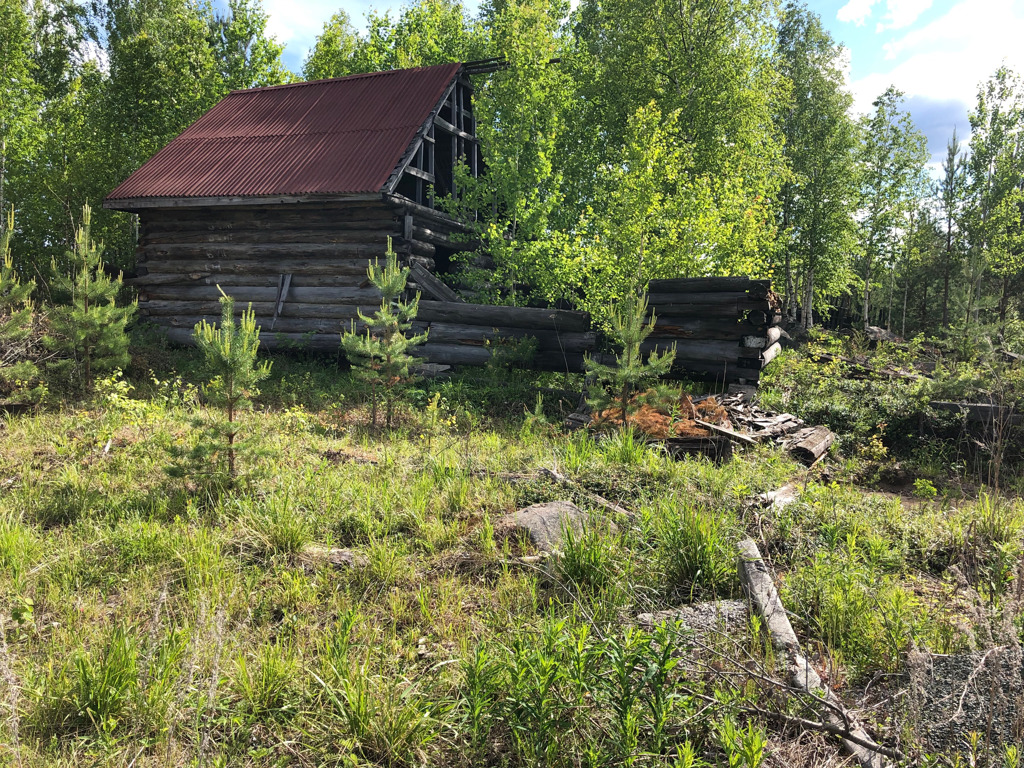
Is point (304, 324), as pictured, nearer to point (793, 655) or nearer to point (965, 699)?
point (793, 655)

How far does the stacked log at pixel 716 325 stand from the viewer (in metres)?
9.50

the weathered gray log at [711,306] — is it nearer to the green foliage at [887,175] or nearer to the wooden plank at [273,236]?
the wooden plank at [273,236]

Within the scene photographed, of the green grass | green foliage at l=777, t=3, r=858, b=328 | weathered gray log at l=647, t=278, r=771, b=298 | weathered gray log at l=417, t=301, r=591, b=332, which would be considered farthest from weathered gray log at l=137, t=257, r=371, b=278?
green foliage at l=777, t=3, r=858, b=328

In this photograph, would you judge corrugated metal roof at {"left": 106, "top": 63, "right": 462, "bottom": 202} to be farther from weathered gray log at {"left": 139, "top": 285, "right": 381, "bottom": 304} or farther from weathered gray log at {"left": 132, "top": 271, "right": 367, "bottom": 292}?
weathered gray log at {"left": 139, "top": 285, "right": 381, "bottom": 304}

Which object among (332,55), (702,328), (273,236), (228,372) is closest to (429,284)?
(273,236)

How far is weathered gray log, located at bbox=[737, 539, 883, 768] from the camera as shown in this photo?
254 cm

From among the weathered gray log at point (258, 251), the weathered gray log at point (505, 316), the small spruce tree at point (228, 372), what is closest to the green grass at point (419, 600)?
the small spruce tree at point (228, 372)

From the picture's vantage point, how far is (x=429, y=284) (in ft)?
42.9

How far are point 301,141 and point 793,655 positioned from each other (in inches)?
593

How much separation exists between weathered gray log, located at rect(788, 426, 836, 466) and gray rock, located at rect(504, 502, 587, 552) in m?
4.28

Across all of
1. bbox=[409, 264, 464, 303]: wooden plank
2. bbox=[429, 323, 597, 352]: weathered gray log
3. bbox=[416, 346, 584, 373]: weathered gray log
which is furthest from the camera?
bbox=[409, 264, 464, 303]: wooden plank

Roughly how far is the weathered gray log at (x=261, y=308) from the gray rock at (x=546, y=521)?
9.15 metres

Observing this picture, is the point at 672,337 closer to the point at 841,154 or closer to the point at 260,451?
the point at 260,451

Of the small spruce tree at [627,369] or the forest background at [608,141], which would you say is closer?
the small spruce tree at [627,369]
